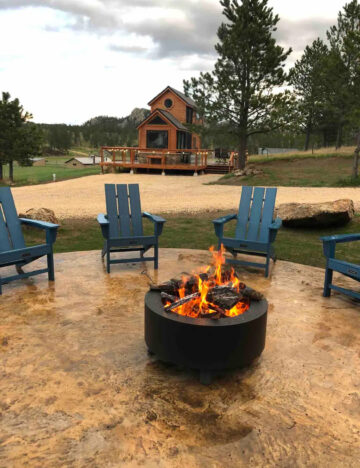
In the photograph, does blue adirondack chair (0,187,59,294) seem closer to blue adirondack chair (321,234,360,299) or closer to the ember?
the ember

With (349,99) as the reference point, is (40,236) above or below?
below

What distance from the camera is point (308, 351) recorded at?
9.89ft

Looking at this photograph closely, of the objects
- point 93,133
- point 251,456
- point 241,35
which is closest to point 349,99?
point 241,35

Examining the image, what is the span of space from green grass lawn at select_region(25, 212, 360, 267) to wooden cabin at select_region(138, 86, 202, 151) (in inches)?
709

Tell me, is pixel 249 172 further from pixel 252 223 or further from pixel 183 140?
pixel 252 223

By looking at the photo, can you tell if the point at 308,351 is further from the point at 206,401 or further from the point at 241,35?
the point at 241,35

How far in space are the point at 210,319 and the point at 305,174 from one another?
736 inches

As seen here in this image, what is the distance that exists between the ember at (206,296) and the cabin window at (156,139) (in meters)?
24.9

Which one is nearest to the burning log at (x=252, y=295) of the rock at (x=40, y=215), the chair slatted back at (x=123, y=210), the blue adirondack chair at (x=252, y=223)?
the blue adirondack chair at (x=252, y=223)

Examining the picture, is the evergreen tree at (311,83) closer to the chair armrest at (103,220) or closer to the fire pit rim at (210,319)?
the chair armrest at (103,220)

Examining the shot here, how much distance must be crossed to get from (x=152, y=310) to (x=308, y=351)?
1.34 metres

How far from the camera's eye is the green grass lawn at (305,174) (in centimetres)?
1641

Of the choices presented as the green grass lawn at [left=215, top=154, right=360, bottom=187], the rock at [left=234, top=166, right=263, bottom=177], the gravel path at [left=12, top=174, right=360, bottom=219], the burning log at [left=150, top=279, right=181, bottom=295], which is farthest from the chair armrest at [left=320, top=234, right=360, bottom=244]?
the rock at [left=234, top=166, right=263, bottom=177]

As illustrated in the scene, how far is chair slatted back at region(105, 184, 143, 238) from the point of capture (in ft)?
17.3
